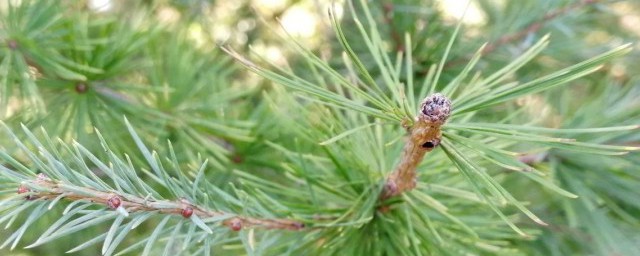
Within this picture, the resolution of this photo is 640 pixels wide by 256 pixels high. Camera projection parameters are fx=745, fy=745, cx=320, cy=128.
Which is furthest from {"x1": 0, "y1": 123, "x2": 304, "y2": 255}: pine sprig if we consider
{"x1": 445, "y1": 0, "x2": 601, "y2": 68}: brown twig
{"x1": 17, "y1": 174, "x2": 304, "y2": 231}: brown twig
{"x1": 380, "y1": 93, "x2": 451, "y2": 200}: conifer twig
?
{"x1": 445, "y1": 0, "x2": 601, "y2": 68}: brown twig

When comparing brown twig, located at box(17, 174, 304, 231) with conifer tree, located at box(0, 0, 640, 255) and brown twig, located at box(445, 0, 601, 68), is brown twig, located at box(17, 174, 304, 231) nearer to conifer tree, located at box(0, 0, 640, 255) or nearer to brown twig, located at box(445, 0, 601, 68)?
conifer tree, located at box(0, 0, 640, 255)

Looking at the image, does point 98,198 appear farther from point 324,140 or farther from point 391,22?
point 391,22

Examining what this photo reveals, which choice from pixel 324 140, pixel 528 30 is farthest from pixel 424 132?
pixel 528 30

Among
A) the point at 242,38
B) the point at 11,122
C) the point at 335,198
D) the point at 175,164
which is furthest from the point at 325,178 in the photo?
the point at 242,38

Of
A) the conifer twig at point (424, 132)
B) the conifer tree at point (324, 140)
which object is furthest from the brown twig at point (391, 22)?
the conifer twig at point (424, 132)

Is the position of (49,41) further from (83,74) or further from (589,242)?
(589,242)

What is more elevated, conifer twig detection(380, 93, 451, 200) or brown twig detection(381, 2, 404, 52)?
brown twig detection(381, 2, 404, 52)
